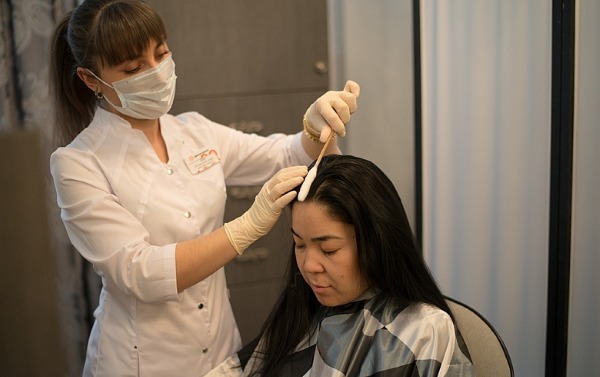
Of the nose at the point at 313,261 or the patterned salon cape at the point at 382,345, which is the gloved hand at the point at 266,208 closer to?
the nose at the point at 313,261

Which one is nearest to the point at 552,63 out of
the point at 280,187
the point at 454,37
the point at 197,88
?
the point at 454,37

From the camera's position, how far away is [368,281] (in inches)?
55.1

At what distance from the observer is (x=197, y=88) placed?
245 cm

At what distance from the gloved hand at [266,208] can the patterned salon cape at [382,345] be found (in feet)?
0.83

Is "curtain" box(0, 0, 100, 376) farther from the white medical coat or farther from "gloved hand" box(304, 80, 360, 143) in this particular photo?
"gloved hand" box(304, 80, 360, 143)

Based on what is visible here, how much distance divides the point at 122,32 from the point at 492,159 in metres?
1.38

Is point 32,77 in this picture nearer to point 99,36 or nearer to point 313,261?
point 99,36

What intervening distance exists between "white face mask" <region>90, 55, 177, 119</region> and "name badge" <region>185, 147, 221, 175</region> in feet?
0.49

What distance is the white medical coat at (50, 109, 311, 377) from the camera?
57.6 inches

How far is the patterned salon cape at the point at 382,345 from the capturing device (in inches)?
50.4

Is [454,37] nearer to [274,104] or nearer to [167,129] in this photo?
[274,104]

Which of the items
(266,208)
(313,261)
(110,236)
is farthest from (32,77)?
(313,261)

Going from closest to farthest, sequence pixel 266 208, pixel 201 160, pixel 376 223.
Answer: pixel 376 223, pixel 266 208, pixel 201 160

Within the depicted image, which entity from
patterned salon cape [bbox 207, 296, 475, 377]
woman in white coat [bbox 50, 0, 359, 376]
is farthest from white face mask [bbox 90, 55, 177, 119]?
patterned salon cape [bbox 207, 296, 475, 377]
